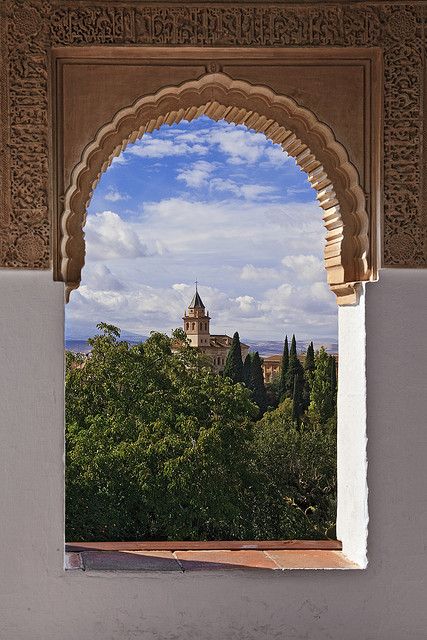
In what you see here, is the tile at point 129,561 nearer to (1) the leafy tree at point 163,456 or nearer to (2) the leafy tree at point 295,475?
(1) the leafy tree at point 163,456

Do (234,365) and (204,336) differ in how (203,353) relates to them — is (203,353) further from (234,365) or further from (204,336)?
(204,336)

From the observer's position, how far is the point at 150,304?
35.2 m

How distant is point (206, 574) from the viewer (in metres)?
3.74

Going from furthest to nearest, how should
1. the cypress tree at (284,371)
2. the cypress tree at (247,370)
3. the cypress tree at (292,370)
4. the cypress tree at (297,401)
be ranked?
1. the cypress tree at (247,370)
2. the cypress tree at (284,371)
3. the cypress tree at (292,370)
4. the cypress tree at (297,401)

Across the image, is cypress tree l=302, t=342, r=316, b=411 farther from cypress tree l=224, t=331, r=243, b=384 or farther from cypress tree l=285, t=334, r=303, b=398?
cypress tree l=224, t=331, r=243, b=384

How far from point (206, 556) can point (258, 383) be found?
79.4ft

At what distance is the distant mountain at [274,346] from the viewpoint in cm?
3136

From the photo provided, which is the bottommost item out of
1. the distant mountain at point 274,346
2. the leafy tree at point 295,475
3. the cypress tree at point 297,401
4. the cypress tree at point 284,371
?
the leafy tree at point 295,475

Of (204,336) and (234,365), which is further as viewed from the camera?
(204,336)

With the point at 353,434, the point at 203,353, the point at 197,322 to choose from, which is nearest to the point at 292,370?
the point at 203,353

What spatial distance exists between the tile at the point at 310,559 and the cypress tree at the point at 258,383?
2311 centimetres

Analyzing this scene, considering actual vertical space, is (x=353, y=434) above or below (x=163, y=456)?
above

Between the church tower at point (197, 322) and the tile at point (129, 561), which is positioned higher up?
the church tower at point (197, 322)

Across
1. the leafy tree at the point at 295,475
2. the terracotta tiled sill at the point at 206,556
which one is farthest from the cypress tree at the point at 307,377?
the terracotta tiled sill at the point at 206,556
